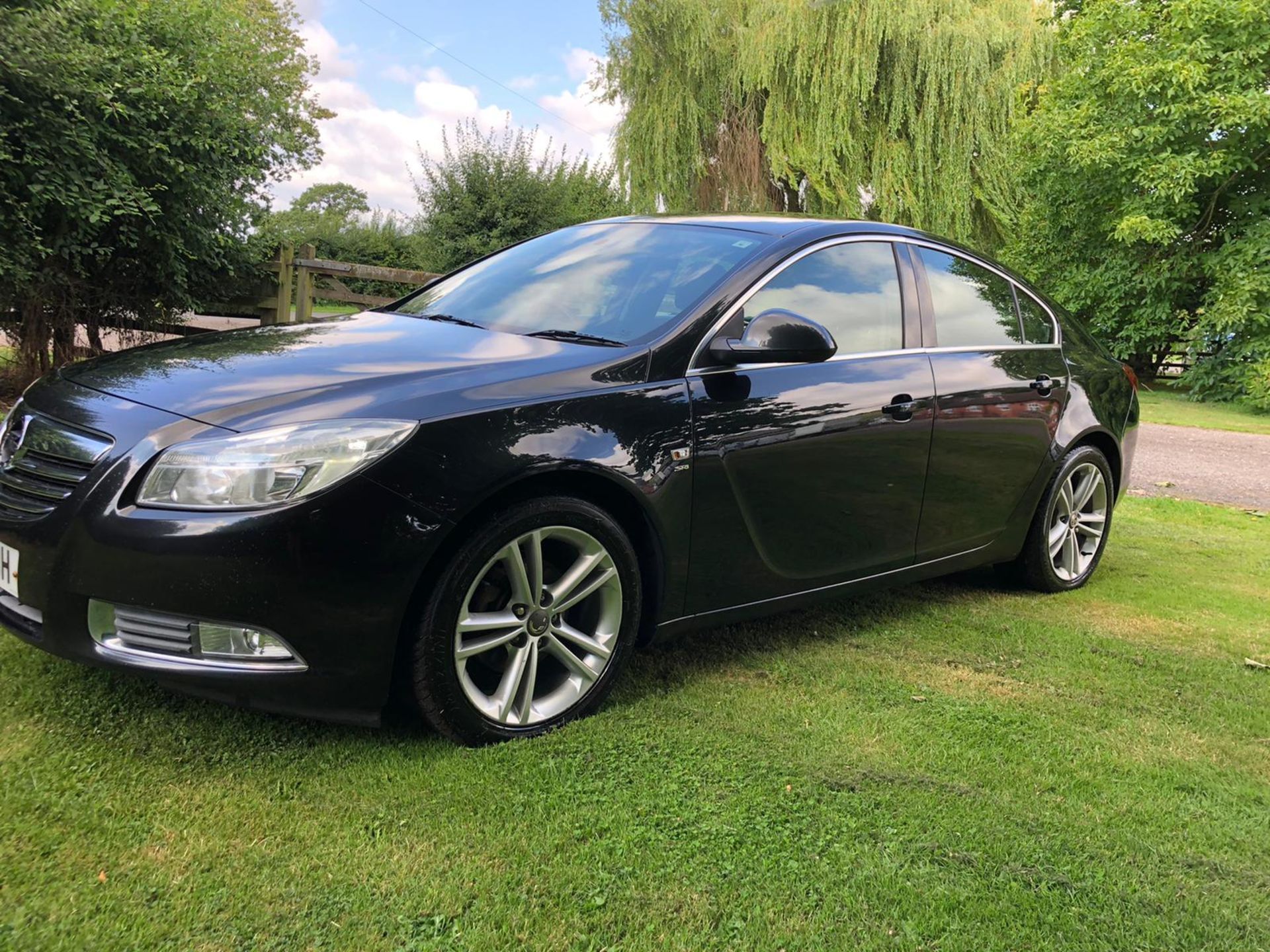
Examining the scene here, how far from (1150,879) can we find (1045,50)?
66.5 feet

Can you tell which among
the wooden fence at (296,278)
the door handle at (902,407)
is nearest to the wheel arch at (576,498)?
the door handle at (902,407)

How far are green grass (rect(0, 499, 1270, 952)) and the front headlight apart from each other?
68cm

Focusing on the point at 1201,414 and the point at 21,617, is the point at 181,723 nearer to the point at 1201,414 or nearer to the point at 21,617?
the point at 21,617

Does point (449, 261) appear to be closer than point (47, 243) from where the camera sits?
No

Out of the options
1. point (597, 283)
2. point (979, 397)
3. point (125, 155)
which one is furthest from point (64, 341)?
point (979, 397)

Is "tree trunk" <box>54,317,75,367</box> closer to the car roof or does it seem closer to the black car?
the black car

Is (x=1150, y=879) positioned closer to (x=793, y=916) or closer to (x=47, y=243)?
(x=793, y=916)

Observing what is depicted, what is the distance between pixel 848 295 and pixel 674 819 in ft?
6.66

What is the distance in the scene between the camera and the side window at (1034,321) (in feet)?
14.2

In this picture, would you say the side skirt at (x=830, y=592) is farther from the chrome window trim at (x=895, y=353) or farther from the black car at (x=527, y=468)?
the chrome window trim at (x=895, y=353)

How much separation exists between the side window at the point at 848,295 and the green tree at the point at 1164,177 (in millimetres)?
14840

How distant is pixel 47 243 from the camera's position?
288 inches

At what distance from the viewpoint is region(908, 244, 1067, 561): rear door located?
12.3 ft

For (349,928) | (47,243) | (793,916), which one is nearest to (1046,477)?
(793,916)
